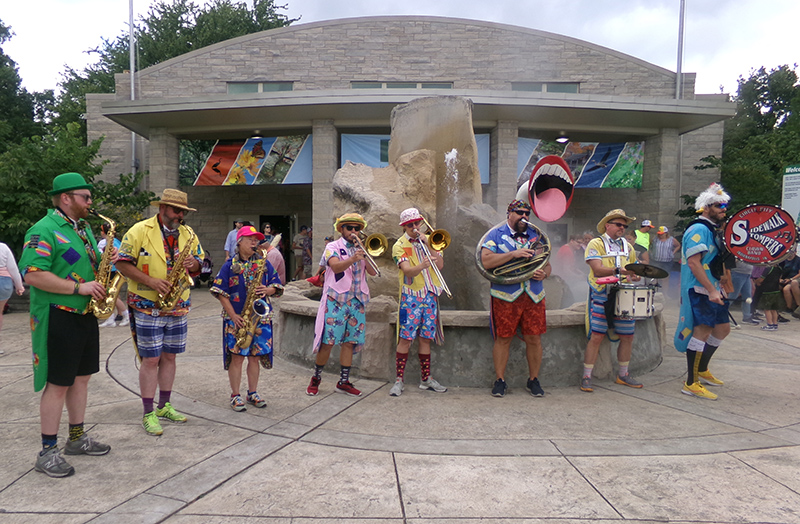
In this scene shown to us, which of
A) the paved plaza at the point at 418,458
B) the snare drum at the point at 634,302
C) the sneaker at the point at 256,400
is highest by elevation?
the snare drum at the point at 634,302

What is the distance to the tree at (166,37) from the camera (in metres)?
24.0

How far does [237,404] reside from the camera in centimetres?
421

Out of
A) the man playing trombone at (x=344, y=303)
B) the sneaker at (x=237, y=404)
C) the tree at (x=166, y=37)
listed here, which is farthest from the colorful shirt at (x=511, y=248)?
the tree at (x=166, y=37)

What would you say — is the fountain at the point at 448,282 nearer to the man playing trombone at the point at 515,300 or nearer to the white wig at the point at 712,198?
the man playing trombone at the point at 515,300

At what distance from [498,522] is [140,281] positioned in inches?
112

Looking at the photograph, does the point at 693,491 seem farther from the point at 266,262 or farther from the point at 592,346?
the point at 266,262

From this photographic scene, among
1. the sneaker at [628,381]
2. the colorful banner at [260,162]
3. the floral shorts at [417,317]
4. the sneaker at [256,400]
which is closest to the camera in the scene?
the sneaker at [256,400]

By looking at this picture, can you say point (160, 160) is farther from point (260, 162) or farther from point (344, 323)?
point (344, 323)

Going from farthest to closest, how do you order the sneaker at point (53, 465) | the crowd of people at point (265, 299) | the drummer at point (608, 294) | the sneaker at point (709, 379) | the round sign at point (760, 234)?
1. the sneaker at point (709, 379)
2. the drummer at point (608, 294)
3. the round sign at point (760, 234)
4. the crowd of people at point (265, 299)
5. the sneaker at point (53, 465)

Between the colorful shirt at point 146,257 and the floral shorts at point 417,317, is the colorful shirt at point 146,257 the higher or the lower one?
the higher one

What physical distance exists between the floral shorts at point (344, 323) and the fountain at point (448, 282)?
43cm

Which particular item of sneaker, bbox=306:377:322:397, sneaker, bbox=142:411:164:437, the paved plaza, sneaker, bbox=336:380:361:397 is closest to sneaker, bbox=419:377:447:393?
the paved plaza

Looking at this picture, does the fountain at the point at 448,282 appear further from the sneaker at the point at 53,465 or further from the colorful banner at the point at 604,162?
the colorful banner at the point at 604,162

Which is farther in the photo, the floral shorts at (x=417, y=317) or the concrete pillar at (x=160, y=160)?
the concrete pillar at (x=160, y=160)
